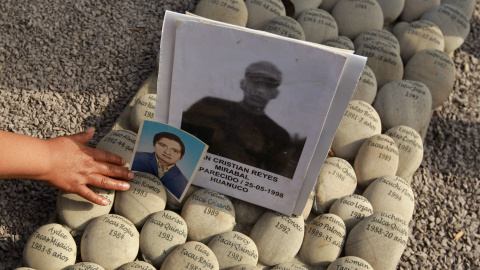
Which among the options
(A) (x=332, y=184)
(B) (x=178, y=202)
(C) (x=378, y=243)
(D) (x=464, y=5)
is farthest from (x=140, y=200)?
(D) (x=464, y=5)

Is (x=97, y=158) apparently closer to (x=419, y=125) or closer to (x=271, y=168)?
(x=271, y=168)

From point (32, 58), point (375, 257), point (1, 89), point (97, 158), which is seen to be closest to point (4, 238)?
point (97, 158)

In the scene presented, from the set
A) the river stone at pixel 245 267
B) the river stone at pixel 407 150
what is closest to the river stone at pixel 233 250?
the river stone at pixel 245 267

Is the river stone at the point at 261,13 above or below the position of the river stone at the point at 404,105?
above

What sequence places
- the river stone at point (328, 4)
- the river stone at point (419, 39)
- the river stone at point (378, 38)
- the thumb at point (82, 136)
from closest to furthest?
the thumb at point (82, 136) < the river stone at point (378, 38) < the river stone at point (419, 39) < the river stone at point (328, 4)

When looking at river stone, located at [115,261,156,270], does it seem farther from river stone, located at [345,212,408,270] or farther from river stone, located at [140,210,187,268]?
river stone, located at [345,212,408,270]

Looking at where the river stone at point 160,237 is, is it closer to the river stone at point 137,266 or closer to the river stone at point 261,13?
the river stone at point 137,266

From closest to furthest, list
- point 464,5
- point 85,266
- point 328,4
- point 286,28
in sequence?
point 85,266 → point 286,28 → point 328,4 → point 464,5

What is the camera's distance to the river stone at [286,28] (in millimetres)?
2237

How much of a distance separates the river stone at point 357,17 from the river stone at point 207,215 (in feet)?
3.66

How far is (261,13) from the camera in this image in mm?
2396

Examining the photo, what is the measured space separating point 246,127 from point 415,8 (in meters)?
1.43

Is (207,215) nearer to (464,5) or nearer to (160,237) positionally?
(160,237)

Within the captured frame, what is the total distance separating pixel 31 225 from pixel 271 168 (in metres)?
0.81
